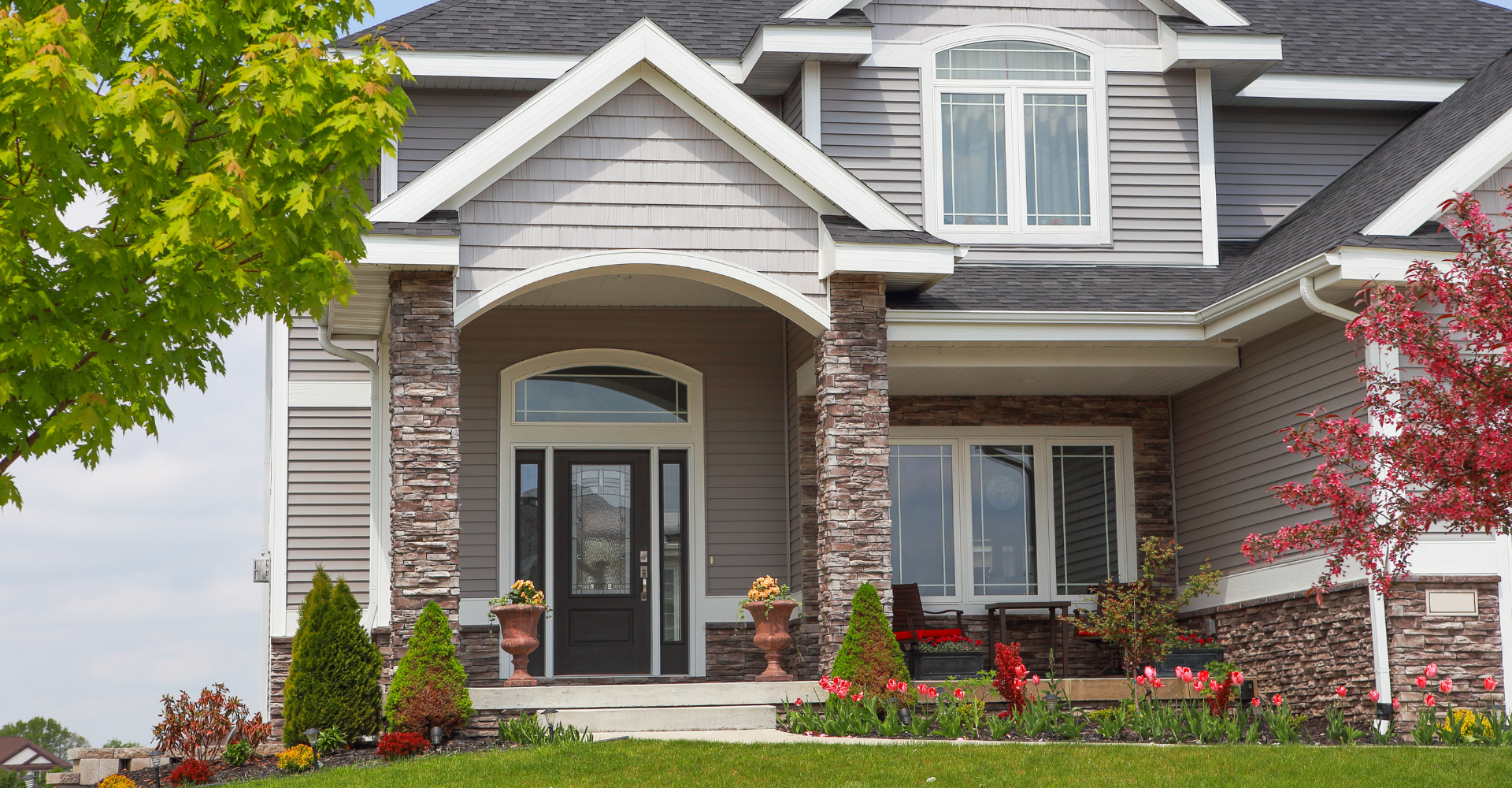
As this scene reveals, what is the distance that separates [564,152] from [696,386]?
338cm

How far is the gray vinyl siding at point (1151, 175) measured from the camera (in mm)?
12703

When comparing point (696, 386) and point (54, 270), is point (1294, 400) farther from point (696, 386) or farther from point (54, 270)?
point (54, 270)

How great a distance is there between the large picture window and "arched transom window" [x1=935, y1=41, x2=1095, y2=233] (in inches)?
81.2

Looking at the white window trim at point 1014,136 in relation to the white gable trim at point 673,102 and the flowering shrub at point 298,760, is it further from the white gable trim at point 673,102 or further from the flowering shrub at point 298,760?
the flowering shrub at point 298,760

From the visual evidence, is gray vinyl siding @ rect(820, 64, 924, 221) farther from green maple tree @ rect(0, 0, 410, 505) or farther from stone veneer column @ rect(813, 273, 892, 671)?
green maple tree @ rect(0, 0, 410, 505)

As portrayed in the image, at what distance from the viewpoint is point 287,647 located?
40.8 feet

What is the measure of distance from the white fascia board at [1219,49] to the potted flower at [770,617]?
6.21m

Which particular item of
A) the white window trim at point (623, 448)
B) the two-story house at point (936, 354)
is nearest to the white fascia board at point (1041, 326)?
the two-story house at point (936, 354)

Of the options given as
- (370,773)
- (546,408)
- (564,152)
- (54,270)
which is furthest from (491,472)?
(54,270)

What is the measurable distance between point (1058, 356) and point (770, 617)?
10.8 feet

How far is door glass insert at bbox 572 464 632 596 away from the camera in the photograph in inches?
491

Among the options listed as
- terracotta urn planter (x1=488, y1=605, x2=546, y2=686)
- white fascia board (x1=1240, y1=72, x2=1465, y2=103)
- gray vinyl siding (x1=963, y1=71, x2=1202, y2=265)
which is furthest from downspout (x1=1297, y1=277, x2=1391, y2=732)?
terracotta urn planter (x1=488, y1=605, x2=546, y2=686)

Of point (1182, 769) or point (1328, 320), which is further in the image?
point (1328, 320)

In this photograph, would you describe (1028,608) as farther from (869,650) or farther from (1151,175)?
(1151,175)
